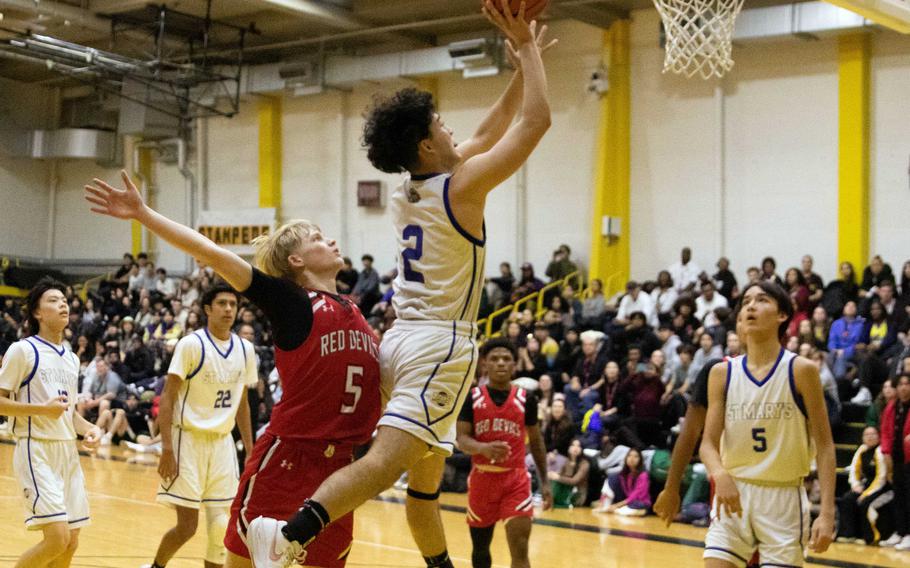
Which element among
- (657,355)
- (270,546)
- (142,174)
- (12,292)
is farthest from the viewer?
(12,292)

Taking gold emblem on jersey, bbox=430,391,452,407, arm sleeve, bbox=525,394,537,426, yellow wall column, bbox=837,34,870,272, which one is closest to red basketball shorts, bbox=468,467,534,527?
arm sleeve, bbox=525,394,537,426

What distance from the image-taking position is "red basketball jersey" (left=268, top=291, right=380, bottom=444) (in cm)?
396

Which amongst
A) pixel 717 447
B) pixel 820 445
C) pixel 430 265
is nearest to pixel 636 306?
pixel 717 447

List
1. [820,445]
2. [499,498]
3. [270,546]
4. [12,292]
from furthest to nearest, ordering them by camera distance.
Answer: [12,292] → [499,498] → [820,445] → [270,546]

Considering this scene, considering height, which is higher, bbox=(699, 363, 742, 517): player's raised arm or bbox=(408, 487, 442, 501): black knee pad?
bbox=(699, 363, 742, 517): player's raised arm

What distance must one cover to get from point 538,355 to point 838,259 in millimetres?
4744

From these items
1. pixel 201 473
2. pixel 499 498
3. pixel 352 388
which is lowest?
pixel 499 498

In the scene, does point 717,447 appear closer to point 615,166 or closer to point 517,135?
point 517,135

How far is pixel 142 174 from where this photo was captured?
25969 millimetres

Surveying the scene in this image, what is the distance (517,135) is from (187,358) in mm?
3519

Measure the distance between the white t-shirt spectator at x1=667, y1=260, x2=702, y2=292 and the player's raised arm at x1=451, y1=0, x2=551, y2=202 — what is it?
13.4 meters

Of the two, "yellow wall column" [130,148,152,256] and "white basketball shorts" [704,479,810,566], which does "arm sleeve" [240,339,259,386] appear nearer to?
"white basketball shorts" [704,479,810,566]

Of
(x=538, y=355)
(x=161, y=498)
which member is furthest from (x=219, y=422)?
(x=538, y=355)

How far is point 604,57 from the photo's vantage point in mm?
18953
